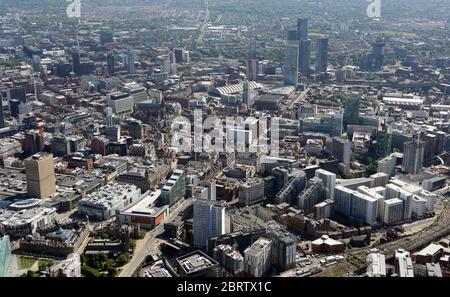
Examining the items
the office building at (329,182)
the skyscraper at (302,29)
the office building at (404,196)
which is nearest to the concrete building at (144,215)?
the office building at (329,182)

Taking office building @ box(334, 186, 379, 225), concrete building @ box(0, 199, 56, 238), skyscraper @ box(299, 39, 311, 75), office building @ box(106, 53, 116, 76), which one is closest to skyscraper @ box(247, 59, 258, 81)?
skyscraper @ box(299, 39, 311, 75)

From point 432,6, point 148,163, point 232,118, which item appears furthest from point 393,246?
point 432,6

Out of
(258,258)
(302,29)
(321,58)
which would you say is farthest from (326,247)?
(302,29)

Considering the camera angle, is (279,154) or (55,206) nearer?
(55,206)

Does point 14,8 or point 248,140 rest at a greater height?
point 14,8

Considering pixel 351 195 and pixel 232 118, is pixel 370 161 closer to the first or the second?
pixel 351 195

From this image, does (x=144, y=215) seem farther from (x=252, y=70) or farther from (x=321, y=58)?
(x=321, y=58)
